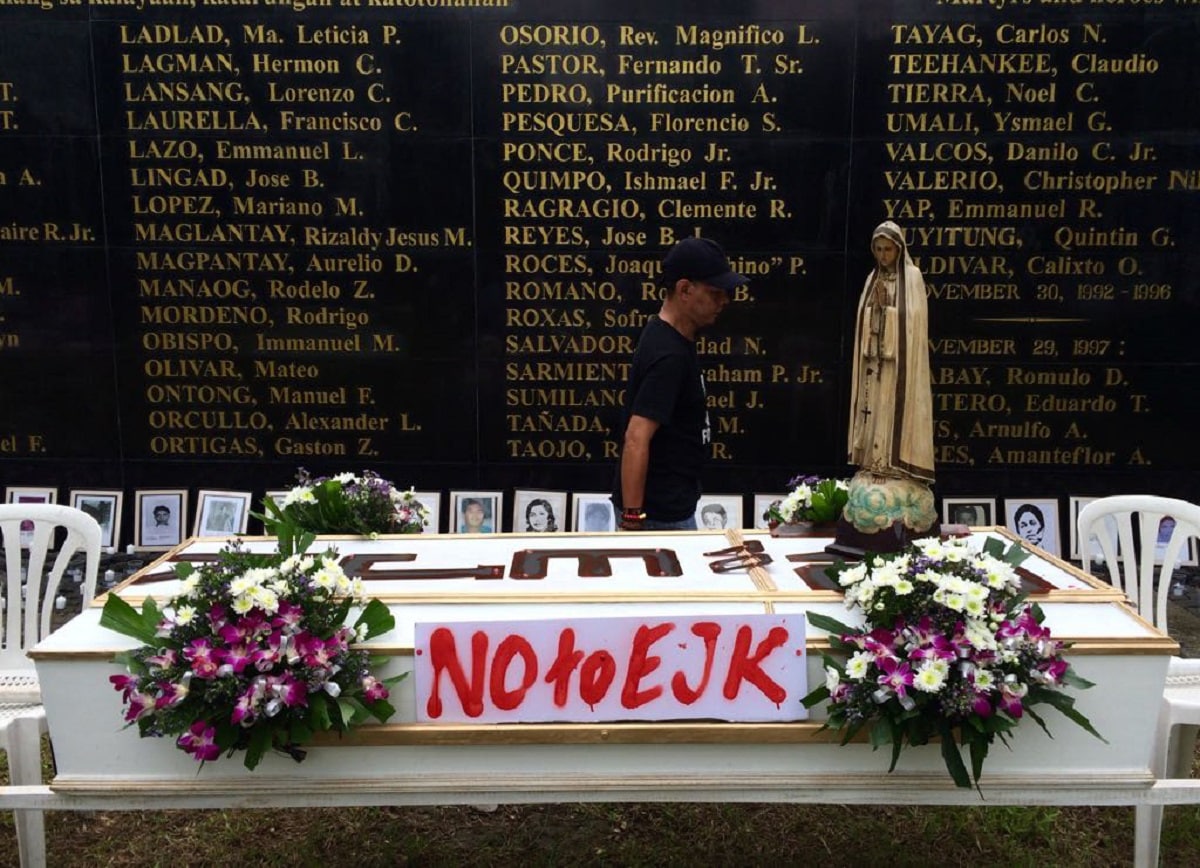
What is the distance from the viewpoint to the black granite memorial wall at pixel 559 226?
4836 millimetres

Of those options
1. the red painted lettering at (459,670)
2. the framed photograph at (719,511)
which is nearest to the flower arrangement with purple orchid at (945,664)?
the red painted lettering at (459,670)

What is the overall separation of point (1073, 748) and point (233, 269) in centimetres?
459

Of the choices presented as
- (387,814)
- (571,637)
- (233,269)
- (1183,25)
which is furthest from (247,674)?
(1183,25)

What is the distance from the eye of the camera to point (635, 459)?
9.73ft

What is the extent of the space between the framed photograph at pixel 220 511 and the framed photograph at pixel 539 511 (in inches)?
60.3

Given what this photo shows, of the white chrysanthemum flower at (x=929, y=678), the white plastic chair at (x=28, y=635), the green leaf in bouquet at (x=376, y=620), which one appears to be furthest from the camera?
the white plastic chair at (x=28, y=635)

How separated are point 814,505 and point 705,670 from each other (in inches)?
43.0

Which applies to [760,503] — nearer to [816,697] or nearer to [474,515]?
[474,515]

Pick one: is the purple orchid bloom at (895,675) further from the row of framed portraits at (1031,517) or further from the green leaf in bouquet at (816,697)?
the row of framed portraits at (1031,517)

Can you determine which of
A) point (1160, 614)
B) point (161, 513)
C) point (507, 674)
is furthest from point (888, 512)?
point (161, 513)

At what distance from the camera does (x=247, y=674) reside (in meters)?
1.90

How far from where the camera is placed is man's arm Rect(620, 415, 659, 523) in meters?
2.95

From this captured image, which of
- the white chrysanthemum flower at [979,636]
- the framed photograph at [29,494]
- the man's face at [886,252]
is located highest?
the man's face at [886,252]

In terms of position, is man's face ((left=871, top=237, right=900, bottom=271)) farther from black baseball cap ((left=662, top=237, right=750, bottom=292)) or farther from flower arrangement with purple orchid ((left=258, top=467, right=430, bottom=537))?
flower arrangement with purple orchid ((left=258, top=467, right=430, bottom=537))
